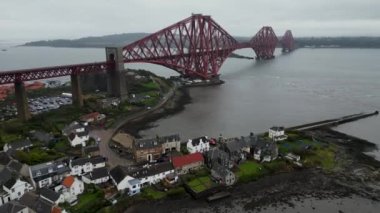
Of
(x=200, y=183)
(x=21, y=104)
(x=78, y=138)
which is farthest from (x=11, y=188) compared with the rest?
(x=21, y=104)

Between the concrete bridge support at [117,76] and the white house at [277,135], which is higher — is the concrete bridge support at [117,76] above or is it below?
above

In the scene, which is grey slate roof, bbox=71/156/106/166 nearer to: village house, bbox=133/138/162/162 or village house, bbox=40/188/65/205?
village house, bbox=133/138/162/162

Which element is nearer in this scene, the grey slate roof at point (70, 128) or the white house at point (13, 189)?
the white house at point (13, 189)

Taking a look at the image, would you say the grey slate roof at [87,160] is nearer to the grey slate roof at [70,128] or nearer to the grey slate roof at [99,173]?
the grey slate roof at [99,173]

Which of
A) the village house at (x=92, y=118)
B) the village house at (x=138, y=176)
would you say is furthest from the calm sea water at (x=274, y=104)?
the village house at (x=138, y=176)

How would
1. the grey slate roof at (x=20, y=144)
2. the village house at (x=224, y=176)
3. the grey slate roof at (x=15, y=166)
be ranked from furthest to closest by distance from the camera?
1. the grey slate roof at (x=20, y=144)
2. the grey slate roof at (x=15, y=166)
3. the village house at (x=224, y=176)

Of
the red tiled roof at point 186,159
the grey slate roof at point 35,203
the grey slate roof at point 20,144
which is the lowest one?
the grey slate roof at point 35,203

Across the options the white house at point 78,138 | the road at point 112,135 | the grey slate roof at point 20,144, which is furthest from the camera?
the white house at point 78,138
